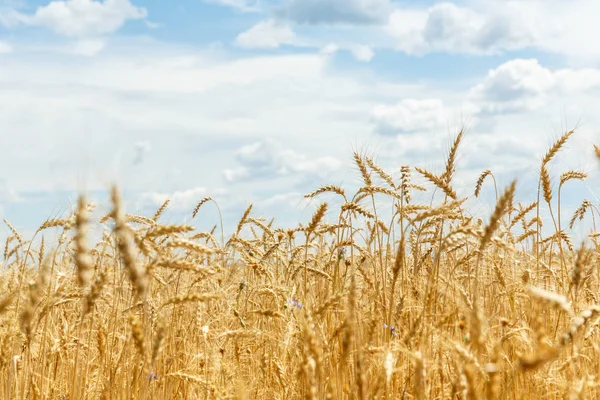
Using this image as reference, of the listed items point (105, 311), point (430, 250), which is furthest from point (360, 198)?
point (105, 311)

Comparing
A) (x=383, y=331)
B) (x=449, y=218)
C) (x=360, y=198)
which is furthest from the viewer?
(x=360, y=198)

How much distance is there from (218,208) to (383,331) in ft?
11.6

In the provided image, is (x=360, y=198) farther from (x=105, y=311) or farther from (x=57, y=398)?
(x=105, y=311)

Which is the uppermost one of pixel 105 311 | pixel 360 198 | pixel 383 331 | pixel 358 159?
pixel 358 159

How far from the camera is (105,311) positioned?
596 centimetres

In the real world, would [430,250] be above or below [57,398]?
above

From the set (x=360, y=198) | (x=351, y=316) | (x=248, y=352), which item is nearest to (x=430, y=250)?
(x=360, y=198)

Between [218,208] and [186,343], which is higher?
[218,208]

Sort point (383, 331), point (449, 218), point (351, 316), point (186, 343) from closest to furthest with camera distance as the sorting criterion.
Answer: point (351, 316) < point (383, 331) < point (449, 218) < point (186, 343)

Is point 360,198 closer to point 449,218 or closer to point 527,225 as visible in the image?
point 449,218

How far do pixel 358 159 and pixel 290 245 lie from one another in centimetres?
94

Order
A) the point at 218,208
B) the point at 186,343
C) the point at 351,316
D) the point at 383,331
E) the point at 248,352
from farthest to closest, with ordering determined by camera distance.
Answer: the point at 218,208
the point at 248,352
the point at 186,343
the point at 383,331
the point at 351,316

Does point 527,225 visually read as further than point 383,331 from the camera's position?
Yes

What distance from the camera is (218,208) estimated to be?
7043 millimetres
